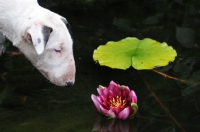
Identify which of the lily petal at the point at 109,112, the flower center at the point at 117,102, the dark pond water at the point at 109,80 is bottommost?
the dark pond water at the point at 109,80

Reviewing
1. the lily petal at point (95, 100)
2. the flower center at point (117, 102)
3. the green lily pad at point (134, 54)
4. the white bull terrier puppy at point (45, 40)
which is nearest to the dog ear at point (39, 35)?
the white bull terrier puppy at point (45, 40)

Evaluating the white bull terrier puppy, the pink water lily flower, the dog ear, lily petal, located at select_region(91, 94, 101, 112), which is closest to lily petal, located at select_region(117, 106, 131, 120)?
the pink water lily flower

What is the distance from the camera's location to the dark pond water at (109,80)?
10.6 ft

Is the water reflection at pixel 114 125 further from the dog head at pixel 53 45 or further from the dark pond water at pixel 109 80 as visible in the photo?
the dog head at pixel 53 45

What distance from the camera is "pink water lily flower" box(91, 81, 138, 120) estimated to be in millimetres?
3213

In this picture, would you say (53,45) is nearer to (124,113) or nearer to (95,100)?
(95,100)

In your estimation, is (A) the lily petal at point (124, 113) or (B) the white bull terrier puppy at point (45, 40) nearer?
(B) the white bull terrier puppy at point (45, 40)

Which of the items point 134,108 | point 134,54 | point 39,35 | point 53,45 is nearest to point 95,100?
point 134,108

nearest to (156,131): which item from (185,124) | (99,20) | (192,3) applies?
(185,124)

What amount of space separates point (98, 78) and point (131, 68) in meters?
0.29

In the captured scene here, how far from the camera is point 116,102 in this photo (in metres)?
3.29

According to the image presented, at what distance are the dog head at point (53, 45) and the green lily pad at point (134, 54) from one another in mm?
818

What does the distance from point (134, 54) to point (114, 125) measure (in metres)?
0.93

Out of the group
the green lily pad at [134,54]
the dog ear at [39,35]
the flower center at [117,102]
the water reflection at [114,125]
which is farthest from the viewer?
the green lily pad at [134,54]
